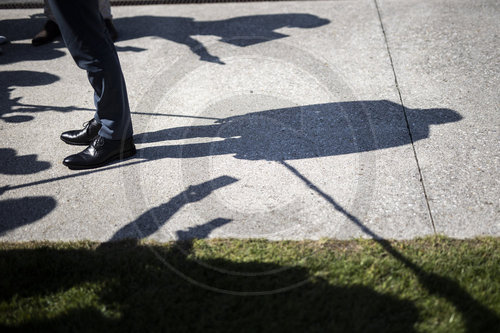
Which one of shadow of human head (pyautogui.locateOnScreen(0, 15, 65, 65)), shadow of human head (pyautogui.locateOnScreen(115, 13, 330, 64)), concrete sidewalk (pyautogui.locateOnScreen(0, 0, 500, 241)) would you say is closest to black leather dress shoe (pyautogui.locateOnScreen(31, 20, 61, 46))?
shadow of human head (pyautogui.locateOnScreen(0, 15, 65, 65))

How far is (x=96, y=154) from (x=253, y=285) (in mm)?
1795

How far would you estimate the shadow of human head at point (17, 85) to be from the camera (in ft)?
13.0

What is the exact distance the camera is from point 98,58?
9.41 feet

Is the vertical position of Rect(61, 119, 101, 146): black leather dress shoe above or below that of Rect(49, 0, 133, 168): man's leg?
below

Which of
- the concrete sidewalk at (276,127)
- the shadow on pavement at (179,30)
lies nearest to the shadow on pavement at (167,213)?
the concrete sidewalk at (276,127)

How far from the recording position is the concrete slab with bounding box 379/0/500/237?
112 inches

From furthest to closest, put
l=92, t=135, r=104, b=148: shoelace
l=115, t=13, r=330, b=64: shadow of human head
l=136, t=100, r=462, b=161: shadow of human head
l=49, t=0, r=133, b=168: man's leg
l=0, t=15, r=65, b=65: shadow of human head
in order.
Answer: l=115, t=13, r=330, b=64: shadow of human head, l=0, t=15, r=65, b=65: shadow of human head, l=136, t=100, r=462, b=161: shadow of human head, l=92, t=135, r=104, b=148: shoelace, l=49, t=0, r=133, b=168: man's leg

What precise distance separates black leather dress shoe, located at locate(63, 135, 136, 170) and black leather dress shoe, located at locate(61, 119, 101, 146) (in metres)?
0.21

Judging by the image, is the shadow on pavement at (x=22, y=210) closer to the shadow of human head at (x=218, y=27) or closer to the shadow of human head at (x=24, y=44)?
the shadow of human head at (x=24, y=44)

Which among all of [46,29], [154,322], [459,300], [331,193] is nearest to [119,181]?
[154,322]

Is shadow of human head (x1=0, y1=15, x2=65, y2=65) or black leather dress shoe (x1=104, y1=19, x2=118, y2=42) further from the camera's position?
black leather dress shoe (x1=104, y1=19, x2=118, y2=42)

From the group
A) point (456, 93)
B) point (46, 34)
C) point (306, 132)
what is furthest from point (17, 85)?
point (456, 93)

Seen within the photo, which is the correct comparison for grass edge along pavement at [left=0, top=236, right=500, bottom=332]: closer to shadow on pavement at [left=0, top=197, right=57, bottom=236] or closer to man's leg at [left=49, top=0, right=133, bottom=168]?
shadow on pavement at [left=0, top=197, right=57, bottom=236]

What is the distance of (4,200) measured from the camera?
10.1 feet
